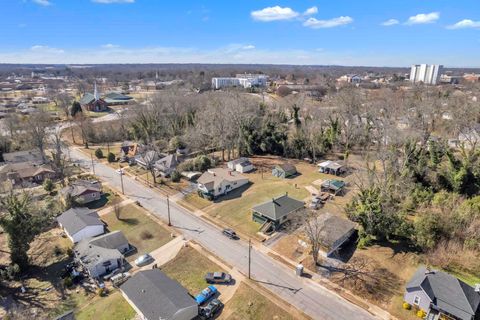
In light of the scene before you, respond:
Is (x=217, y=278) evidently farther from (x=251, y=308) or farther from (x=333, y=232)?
(x=333, y=232)

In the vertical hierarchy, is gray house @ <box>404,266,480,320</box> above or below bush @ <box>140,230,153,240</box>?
above

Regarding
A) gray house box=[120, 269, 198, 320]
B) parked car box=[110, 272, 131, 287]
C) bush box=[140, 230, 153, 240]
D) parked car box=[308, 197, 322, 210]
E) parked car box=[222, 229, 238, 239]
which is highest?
parked car box=[308, 197, 322, 210]

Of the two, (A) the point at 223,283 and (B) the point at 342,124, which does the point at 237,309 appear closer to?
(A) the point at 223,283

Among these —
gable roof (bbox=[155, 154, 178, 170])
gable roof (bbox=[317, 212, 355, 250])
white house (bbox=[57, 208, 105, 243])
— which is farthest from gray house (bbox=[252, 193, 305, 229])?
gable roof (bbox=[155, 154, 178, 170])

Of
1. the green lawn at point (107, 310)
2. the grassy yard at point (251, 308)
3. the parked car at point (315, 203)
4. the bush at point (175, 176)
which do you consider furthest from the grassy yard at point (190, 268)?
the bush at point (175, 176)

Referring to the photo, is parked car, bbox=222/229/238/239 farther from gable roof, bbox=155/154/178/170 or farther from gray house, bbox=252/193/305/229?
gable roof, bbox=155/154/178/170

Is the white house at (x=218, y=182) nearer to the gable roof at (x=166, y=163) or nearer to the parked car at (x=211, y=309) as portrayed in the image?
the gable roof at (x=166, y=163)

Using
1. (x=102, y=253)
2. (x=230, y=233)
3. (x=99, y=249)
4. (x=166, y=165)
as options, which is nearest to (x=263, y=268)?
(x=230, y=233)
